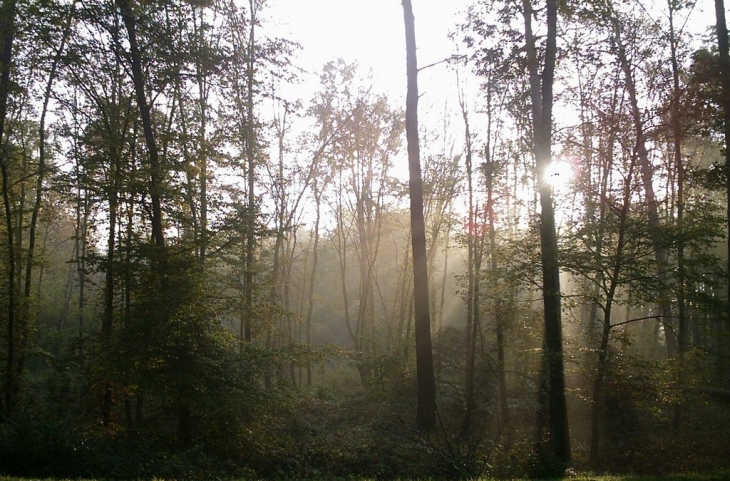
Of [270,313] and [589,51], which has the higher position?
[589,51]

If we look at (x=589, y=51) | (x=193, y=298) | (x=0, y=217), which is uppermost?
(x=589, y=51)

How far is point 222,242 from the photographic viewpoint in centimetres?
997

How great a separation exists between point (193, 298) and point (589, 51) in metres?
10.6

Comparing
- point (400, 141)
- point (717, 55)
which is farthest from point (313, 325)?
point (717, 55)

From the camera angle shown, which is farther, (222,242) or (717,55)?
(717,55)

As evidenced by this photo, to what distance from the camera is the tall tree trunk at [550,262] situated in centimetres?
992

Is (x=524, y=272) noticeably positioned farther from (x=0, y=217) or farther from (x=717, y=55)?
(x=0, y=217)

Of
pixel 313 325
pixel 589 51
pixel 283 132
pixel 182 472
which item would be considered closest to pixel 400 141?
pixel 283 132

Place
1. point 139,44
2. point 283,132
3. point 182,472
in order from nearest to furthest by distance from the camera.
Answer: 1. point 182,472
2. point 139,44
3. point 283,132

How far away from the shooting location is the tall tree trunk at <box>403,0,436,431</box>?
37.0ft

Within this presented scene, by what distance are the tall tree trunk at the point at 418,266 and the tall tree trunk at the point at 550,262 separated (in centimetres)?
277

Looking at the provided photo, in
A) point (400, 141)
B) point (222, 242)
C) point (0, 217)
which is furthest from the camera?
point (400, 141)

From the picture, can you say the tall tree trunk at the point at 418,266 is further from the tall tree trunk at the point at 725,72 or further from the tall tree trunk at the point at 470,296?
the tall tree trunk at the point at 725,72

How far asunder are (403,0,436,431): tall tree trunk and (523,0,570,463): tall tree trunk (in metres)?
2.77
